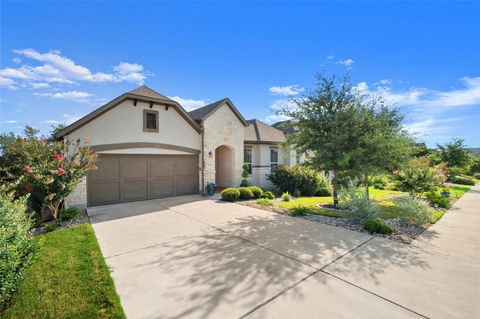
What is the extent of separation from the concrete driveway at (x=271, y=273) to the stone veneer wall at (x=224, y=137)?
256 inches

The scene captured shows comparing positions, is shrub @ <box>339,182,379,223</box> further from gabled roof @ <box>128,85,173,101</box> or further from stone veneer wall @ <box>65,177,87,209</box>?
stone veneer wall @ <box>65,177,87,209</box>

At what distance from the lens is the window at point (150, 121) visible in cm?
1112

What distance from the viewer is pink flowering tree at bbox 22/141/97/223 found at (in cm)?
692

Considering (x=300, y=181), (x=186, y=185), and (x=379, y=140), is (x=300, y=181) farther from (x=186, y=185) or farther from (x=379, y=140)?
(x=186, y=185)

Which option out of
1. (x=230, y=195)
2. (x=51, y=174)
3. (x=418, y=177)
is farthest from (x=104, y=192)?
(x=418, y=177)

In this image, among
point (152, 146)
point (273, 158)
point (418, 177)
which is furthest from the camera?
point (273, 158)

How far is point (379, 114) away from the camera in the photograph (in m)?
9.13

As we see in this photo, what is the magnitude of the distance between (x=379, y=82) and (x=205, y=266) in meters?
10.7

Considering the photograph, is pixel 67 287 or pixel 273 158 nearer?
pixel 67 287

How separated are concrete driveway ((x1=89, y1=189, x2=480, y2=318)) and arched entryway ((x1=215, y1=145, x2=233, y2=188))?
8.04 m

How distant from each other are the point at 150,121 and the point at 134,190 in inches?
146

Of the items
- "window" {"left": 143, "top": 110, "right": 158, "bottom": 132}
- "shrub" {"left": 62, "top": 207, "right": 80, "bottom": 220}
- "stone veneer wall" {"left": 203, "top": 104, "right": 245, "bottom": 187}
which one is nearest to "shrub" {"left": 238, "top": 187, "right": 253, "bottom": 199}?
"stone veneer wall" {"left": 203, "top": 104, "right": 245, "bottom": 187}

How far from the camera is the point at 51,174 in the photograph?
7.09 metres

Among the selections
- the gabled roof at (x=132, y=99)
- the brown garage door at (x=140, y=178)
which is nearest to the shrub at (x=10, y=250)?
the gabled roof at (x=132, y=99)
